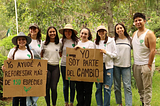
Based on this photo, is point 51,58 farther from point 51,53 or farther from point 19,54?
point 19,54

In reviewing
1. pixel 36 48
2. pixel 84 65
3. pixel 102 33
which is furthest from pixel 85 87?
pixel 36 48

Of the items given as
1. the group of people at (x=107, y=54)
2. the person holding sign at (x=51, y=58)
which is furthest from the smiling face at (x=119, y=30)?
the person holding sign at (x=51, y=58)

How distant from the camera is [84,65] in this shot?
4.18 metres

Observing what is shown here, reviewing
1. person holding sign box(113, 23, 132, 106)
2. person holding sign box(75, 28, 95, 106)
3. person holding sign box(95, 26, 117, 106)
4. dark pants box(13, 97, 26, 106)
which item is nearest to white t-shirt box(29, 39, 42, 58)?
person holding sign box(75, 28, 95, 106)

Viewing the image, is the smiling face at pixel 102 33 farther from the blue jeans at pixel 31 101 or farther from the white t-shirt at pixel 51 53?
the blue jeans at pixel 31 101

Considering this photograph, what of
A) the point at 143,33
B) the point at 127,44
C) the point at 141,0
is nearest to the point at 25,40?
the point at 127,44

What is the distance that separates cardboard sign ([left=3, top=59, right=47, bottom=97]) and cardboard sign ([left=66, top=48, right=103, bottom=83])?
1.95 feet

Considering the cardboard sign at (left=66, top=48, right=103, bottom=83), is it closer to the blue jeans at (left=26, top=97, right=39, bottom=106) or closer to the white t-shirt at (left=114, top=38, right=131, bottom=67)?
the white t-shirt at (left=114, top=38, right=131, bottom=67)

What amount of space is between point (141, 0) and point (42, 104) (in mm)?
4249

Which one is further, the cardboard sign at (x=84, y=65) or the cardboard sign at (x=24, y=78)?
the cardboard sign at (x=84, y=65)

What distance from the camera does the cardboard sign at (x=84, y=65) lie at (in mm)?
4078

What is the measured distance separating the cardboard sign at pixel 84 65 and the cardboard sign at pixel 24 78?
0.59m

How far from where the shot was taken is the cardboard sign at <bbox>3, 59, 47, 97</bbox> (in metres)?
3.80

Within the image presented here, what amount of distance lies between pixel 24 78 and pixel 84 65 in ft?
4.28
